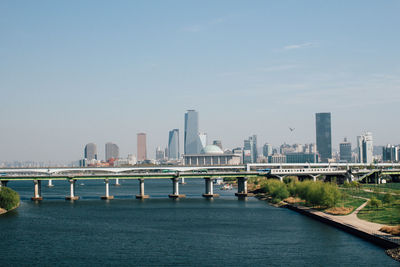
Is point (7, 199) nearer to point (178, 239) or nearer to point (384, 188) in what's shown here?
point (178, 239)

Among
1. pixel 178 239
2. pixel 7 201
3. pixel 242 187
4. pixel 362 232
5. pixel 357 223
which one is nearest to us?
pixel 362 232

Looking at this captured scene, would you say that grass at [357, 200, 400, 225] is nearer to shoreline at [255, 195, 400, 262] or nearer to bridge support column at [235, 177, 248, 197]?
shoreline at [255, 195, 400, 262]

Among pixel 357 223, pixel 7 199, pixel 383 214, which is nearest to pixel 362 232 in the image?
pixel 357 223

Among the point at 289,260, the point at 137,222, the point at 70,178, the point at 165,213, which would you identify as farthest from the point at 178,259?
the point at 70,178

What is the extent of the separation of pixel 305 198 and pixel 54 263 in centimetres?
6651

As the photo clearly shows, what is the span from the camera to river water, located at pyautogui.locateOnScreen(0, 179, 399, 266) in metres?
57.0

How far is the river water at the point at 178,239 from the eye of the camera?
187 feet

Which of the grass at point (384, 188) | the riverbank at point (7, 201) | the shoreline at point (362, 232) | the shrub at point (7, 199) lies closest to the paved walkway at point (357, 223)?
the shoreline at point (362, 232)

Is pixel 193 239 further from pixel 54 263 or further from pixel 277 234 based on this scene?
pixel 54 263

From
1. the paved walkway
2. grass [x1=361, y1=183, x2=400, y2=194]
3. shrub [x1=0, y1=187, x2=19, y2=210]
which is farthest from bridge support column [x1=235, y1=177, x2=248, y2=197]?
shrub [x1=0, y1=187, x2=19, y2=210]

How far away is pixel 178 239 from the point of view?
7056cm

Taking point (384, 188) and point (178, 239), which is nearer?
point (178, 239)

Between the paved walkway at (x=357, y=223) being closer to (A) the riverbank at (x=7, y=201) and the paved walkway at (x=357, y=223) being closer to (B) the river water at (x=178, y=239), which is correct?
(B) the river water at (x=178, y=239)

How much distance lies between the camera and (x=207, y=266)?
5403cm
